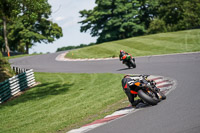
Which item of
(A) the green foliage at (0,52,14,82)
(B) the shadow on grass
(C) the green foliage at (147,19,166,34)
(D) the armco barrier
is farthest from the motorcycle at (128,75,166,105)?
(C) the green foliage at (147,19,166,34)

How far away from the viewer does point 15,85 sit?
53.6 ft

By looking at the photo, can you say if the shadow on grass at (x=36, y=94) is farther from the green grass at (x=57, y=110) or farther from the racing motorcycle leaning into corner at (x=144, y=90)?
the racing motorcycle leaning into corner at (x=144, y=90)

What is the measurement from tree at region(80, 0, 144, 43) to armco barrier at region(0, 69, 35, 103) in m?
45.1

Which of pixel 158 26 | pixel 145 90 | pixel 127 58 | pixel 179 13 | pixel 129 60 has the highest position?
pixel 179 13

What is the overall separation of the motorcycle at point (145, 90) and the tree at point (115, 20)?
5411cm

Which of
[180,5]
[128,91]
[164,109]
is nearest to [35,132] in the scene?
[128,91]

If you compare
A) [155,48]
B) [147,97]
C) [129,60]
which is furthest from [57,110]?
[155,48]

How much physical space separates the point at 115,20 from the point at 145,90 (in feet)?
183

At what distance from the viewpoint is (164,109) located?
732 centimetres

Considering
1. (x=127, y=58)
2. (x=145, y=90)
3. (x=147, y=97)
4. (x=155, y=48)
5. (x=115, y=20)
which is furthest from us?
(x=115, y=20)

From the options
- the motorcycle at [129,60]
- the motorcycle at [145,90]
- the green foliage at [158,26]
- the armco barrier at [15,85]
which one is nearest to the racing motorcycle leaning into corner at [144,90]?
the motorcycle at [145,90]

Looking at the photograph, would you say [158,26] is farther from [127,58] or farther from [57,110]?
[57,110]

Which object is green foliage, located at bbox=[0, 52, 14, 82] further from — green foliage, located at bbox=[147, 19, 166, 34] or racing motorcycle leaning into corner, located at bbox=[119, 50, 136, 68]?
green foliage, located at bbox=[147, 19, 166, 34]

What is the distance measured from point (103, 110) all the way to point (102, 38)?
56360mm
